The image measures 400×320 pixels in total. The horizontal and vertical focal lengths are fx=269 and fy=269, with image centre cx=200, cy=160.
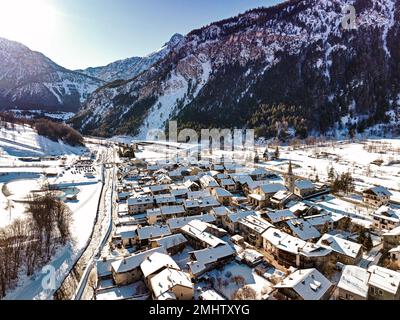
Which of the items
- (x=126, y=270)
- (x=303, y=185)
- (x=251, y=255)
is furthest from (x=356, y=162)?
(x=126, y=270)

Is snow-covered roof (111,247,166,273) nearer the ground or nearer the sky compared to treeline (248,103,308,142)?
nearer the ground

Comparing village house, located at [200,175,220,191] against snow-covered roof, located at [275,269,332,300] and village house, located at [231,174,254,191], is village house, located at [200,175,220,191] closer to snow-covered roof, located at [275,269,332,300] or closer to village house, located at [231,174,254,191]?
village house, located at [231,174,254,191]

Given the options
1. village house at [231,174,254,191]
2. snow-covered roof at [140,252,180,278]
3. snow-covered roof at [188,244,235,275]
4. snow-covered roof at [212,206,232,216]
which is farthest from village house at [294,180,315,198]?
snow-covered roof at [140,252,180,278]

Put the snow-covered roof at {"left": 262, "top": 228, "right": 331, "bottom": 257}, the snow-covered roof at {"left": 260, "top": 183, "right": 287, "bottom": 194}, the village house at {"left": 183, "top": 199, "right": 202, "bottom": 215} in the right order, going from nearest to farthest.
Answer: the snow-covered roof at {"left": 262, "top": 228, "right": 331, "bottom": 257} < the village house at {"left": 183, "top": 199, "right": 202, "bottom": 215} < the snow-covered roof at {"left": 260, "top": 183, "right": 287, "bottom": 194}

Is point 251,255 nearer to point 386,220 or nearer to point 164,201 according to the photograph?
point 386,220

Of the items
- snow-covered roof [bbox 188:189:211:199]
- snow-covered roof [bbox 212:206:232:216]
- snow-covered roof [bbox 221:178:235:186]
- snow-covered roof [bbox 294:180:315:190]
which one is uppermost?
snow-covered roof [bbox 294:180:315:190]

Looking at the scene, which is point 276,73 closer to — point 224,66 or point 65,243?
point 224,66
